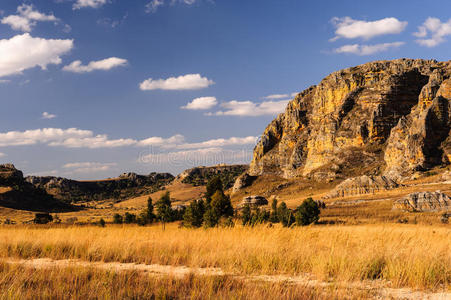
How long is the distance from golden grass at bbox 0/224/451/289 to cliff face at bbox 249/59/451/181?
8052cm

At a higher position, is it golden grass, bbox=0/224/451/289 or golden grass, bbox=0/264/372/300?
golden grass, bbox=0/264/372/300

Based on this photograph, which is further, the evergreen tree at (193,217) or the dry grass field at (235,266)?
the evergreen tree at (193,217)

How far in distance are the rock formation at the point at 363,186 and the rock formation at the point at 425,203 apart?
19.4m

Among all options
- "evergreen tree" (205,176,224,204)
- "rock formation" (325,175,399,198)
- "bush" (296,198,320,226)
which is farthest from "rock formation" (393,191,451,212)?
"evergreen tree" (205,176,224,204)

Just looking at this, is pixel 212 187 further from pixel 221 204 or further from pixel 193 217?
pixel 193 217

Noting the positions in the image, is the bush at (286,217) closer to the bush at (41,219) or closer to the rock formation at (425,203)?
the rock formation at (425,203)

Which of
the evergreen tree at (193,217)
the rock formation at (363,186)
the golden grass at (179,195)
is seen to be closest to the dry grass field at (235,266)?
the evergreen tree at (193,217)

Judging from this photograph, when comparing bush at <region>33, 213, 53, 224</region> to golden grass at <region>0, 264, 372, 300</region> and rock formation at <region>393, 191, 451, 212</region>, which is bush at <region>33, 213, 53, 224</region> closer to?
golden grass at <region>0, 264, 372, 300</region>

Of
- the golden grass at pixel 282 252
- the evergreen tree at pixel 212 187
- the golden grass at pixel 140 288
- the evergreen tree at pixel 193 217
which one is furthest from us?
the evergreen tree at pixel 212 187

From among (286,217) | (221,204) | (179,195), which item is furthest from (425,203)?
(179,195)

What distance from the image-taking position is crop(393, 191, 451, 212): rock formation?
44812 millimetres

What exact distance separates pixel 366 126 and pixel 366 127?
1.09ft

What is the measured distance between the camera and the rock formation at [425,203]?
44812mm

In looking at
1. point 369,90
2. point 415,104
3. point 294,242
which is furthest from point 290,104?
point 294,242
